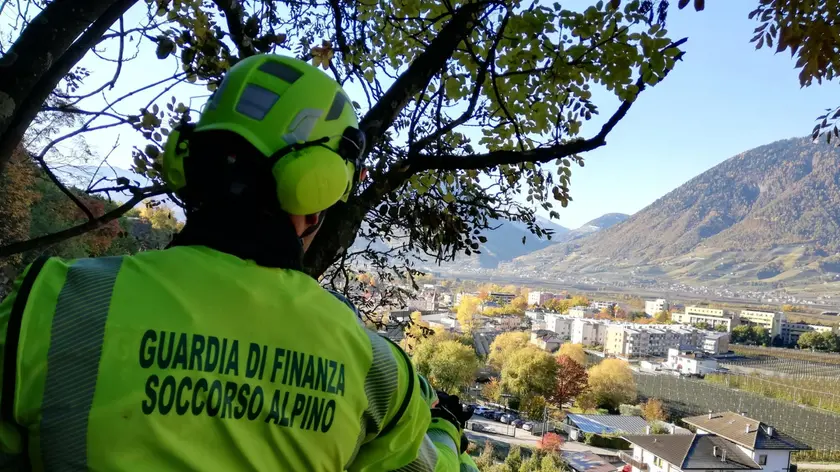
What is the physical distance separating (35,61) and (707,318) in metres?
95.9

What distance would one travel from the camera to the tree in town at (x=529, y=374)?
3628cm

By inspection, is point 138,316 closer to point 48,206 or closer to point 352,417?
point 352,417

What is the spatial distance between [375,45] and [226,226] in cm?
333

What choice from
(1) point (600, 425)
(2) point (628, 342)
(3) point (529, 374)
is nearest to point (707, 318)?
(2) point (628, 342)

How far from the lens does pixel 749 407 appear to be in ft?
136

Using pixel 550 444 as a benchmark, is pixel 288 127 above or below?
above

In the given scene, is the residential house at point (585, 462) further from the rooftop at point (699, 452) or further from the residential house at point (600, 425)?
the residential house at point (600, 425)

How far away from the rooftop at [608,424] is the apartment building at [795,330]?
53444 mm

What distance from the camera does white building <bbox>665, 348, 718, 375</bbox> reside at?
183ft

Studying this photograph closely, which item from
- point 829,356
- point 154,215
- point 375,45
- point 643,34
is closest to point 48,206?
point 154,215

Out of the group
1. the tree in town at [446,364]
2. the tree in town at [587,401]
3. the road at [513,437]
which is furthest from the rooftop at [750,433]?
the tree in town at [587,401]

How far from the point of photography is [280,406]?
948mm

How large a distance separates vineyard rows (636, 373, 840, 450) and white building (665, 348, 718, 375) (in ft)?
14.7

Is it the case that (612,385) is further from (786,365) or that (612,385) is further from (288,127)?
(288,127)
